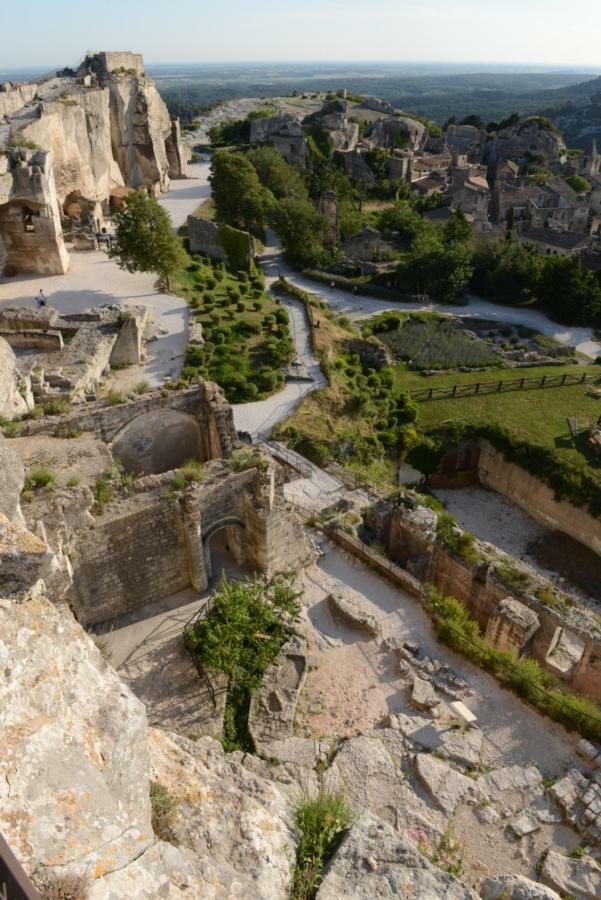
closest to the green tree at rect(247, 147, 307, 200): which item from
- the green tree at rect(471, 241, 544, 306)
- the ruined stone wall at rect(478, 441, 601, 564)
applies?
the green tree at rect(471, 241, 544, 306)

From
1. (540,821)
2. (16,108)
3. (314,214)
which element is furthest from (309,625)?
(16,108)

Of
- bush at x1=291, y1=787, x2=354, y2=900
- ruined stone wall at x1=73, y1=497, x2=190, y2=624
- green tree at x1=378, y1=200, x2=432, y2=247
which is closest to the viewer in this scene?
bush at x1=291, y1=787, x2=354, y2=900

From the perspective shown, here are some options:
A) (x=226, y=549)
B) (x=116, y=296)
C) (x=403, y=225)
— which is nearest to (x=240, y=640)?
(x=226, y=549)

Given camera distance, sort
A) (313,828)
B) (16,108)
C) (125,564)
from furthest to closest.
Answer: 1. (16,108)
2. (125,564)
3. (313,828)

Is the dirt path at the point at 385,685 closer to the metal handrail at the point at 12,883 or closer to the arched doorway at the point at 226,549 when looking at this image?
the arched doorway at the point at 226,549

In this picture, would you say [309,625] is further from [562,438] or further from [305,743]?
[562,438]

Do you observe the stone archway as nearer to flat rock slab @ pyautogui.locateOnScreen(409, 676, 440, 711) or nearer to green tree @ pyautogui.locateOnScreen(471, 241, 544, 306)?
flat rock slab @ pyautogui.locateOnScreen(409, 676, 440, 711)

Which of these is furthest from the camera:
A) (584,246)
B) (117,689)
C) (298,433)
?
(584,246)

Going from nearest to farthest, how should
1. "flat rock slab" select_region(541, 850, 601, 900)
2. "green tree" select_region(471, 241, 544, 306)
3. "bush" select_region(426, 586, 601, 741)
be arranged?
"flat rock slab" select_region(541, 850, 601, 900)
"bush" select_region(426, 586, 601, 741)
"green tree" select_region(471, 241, 544, 306)
